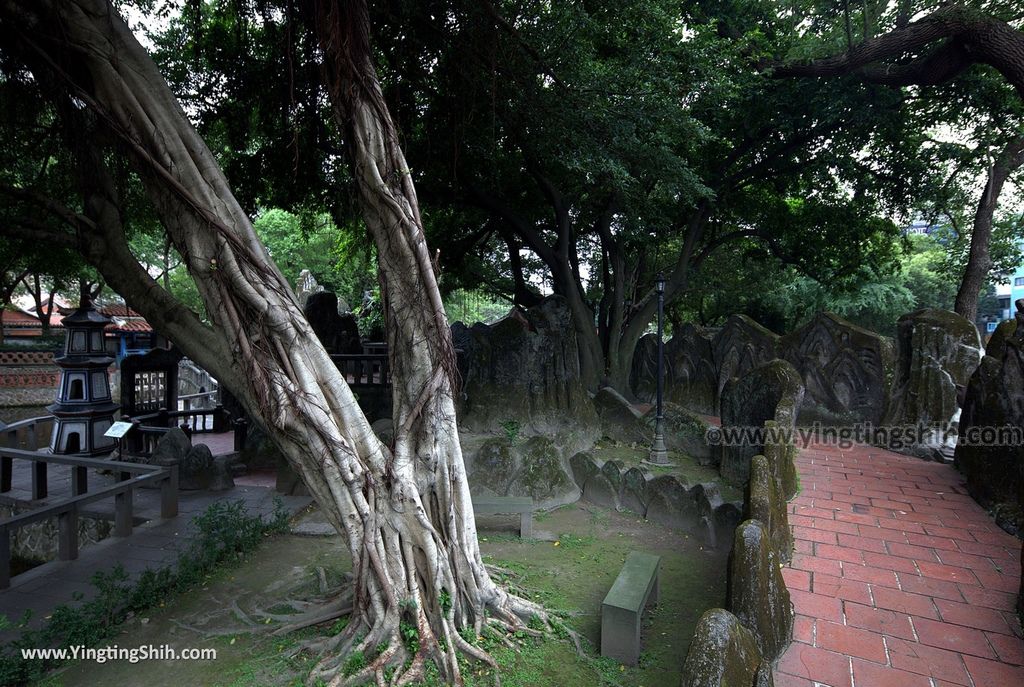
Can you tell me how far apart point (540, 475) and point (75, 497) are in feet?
18.4

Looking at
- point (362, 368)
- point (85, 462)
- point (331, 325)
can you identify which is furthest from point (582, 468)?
point (331, 325)

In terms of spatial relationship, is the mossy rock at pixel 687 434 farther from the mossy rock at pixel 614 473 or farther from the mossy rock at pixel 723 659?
the mossy rock at pixel 723 659

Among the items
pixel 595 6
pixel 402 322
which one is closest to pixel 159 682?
pixel 402 322

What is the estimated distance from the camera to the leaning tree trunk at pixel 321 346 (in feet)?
12.6

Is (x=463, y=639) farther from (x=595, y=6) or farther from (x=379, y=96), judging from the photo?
(x=595, y=6)

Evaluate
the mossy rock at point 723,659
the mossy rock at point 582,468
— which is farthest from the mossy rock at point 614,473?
the mossy rock at point 723,659

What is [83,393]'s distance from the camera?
936 centimetres

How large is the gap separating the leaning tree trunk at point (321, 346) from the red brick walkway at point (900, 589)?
7.52 feet

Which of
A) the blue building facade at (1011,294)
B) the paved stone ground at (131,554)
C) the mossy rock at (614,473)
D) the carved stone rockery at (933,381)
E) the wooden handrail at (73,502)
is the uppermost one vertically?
the blue building facade at (1011,294)

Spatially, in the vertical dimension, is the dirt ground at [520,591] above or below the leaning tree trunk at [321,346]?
below

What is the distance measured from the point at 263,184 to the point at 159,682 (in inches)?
381

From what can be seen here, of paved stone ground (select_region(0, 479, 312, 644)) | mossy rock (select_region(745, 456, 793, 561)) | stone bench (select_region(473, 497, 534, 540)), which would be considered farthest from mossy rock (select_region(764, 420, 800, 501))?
paved stone ground (select_region(0, 479, 312, 644))

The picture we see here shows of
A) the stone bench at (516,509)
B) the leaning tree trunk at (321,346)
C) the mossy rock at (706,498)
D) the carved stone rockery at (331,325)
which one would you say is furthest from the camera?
the carved stone rockery at (331,325)

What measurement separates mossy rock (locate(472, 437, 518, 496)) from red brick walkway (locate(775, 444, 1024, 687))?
13.2 feet
